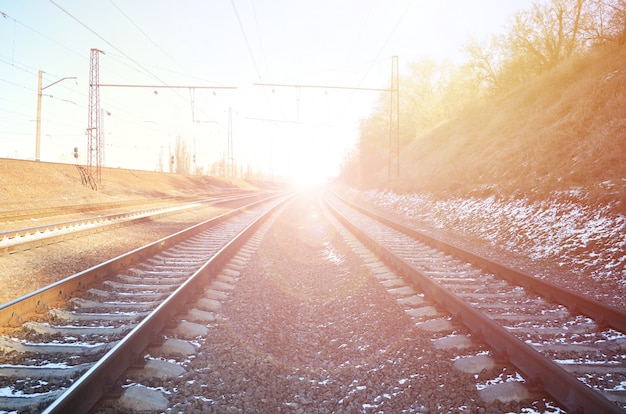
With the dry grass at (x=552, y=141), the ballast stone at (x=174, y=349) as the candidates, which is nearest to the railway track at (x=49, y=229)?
the ballast stone at (x=174, y=349)

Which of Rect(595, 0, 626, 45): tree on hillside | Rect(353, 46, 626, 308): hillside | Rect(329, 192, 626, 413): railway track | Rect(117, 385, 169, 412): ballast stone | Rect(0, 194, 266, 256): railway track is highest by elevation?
Rect(595, 0, 626, 45): tree on hillside

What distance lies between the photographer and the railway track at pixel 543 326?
2812 millimetres

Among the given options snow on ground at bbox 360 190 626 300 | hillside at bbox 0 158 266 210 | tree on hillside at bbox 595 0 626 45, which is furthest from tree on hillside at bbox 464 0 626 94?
hillside at bbox 0 158 266 210

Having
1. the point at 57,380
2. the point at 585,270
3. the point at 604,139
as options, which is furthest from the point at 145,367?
the point at 604,139

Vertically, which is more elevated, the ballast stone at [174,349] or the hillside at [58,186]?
the hillside at [58,186]

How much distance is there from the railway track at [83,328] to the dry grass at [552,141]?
9058 millimetres

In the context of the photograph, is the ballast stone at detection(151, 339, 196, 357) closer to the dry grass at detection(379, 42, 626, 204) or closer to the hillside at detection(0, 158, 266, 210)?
the dry grass at detection(379, 42, 626, 204)

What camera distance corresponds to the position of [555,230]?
28.5ft

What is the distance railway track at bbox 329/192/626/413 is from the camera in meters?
2.81

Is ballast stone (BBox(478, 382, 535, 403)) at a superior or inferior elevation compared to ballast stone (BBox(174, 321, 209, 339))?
superior

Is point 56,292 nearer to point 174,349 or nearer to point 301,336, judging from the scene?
point 174,349

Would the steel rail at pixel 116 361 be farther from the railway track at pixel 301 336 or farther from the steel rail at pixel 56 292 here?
the steel rail at pixel 56 292

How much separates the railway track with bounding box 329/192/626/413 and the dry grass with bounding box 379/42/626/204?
164 inches

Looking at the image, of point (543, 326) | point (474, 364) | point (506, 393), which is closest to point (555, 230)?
point (543, 326)
